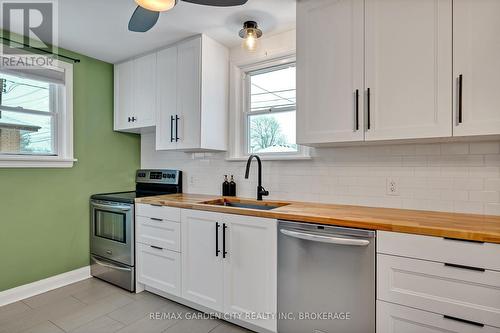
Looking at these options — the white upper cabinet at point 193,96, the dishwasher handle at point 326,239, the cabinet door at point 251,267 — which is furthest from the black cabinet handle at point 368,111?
the white upper cabinet at point 193,96

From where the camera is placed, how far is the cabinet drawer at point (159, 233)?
2.33m

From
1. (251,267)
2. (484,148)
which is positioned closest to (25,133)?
(251,267)

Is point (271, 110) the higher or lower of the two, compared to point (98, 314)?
higher

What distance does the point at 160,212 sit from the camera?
243 cm

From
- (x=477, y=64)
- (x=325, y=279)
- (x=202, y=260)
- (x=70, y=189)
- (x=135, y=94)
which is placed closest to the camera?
(x=477, y=64)

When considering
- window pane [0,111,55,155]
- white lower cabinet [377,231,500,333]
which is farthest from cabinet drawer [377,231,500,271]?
window pane [0,111,55,155]

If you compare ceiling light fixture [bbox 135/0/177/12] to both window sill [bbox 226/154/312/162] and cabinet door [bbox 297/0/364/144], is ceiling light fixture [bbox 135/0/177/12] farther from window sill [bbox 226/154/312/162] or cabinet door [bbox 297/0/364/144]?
window sill [bbox 226/154/312/162]

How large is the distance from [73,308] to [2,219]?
0.99 m

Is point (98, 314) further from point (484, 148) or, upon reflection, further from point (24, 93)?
point (484, 148)

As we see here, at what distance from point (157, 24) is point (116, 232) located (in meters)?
1.95

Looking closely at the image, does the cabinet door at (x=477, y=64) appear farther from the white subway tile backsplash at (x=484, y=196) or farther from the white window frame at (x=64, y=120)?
the white window frame at (x=64, y=120)

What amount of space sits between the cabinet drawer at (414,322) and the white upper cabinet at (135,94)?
2.54 meters

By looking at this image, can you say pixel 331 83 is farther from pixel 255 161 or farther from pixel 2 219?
pixel 2 219

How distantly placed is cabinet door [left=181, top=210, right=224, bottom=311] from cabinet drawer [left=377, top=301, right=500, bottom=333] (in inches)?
42.8
